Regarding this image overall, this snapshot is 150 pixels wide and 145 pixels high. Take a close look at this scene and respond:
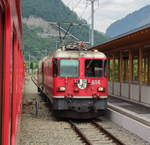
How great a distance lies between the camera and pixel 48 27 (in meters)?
166

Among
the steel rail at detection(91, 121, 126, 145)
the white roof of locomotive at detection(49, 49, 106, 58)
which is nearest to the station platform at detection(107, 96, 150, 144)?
the steel rail at detection(91, 121, 126, 145)

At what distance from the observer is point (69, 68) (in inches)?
468

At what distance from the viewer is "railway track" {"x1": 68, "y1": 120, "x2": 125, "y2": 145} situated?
8684 mm

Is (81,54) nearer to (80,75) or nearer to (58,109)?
(80,75)

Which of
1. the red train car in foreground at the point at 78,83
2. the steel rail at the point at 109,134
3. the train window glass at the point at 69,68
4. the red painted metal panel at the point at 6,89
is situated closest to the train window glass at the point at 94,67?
the red train car in foreground at the point at 78,83

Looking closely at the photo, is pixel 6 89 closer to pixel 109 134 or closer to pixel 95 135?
pixel 109 134

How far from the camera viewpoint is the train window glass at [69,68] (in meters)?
11.8

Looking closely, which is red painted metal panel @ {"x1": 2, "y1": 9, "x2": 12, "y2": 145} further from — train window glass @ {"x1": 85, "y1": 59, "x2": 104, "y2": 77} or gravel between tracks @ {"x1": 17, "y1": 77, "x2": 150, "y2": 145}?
train window glass @ {"x1": 85, "y1": 59, "x2": 104, "y2": 77}


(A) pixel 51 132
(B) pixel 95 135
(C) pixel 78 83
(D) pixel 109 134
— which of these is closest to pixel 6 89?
(D) pixel 109 134

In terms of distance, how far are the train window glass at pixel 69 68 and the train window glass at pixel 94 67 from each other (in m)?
0.37

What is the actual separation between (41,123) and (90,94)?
1.95m

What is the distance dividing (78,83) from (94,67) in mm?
844

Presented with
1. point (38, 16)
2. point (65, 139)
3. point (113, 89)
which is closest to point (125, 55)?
point (113, 89)

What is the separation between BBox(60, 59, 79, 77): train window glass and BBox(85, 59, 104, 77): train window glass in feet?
1.21
